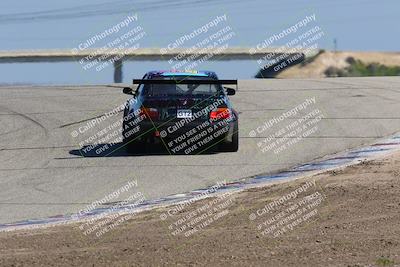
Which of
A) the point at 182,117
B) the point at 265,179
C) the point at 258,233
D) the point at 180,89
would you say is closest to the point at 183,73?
the point at 180,89

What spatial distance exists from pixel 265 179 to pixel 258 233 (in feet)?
16.0

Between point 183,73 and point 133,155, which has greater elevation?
point 183,73

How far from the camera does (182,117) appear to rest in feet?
56.0

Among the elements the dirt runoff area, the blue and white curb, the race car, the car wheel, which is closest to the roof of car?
the race car

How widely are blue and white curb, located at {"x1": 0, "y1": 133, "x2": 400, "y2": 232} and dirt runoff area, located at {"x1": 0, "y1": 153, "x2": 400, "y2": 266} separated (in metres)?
0.64

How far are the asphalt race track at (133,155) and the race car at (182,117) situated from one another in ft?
0.88

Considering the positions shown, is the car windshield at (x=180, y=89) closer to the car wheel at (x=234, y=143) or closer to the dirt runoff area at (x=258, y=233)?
the car wheel at (x=234, y=143)

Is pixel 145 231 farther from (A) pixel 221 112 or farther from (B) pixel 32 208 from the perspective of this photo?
(A) pixel 221 112

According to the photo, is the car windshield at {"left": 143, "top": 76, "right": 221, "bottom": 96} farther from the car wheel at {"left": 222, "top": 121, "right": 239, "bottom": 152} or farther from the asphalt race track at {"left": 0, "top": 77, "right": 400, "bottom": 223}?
the asphalt race track at {"left": 0, "top": 77, "right": 400, "bottom": 223}

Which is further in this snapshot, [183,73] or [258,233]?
[183,73]

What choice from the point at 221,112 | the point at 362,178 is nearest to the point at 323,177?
the point at 362,178

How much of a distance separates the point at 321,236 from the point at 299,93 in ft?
61.0

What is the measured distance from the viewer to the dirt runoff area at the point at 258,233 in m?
8.27

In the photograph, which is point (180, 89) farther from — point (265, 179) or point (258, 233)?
point (258, 233)
